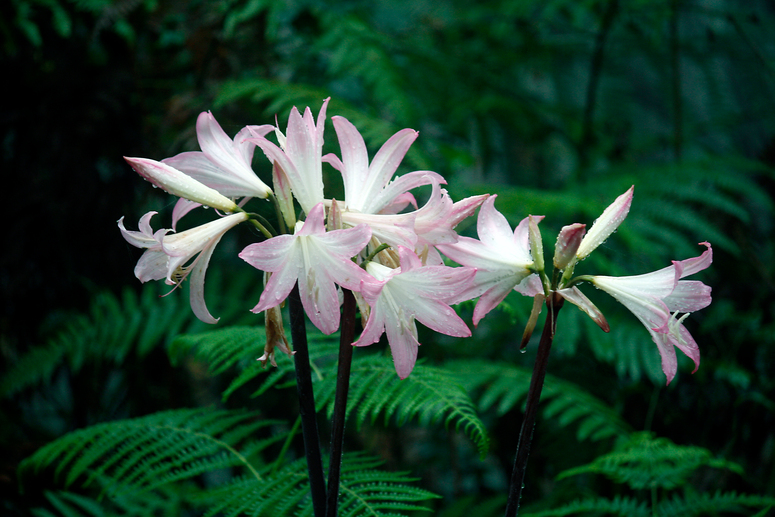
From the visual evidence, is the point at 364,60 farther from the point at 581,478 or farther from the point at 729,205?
the point at 581,478

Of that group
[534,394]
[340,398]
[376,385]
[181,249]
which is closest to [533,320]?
[534,394]

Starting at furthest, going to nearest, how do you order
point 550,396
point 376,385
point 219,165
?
point 550,396, point 376,385, point 219,165

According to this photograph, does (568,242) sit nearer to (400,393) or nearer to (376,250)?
(376,250)

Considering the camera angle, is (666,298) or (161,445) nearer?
(666,298)

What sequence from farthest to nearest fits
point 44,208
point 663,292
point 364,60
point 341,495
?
point 364,60 → point 44,208 → point 341,495 → point 663,292

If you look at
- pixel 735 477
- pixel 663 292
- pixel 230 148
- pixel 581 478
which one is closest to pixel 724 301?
pixel 735 477

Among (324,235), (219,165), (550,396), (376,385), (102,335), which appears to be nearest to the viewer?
(324,235)
